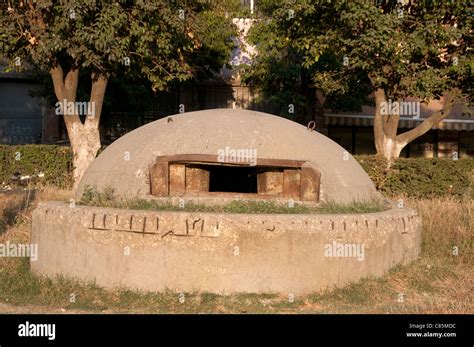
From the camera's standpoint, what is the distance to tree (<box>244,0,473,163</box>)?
14531 mm

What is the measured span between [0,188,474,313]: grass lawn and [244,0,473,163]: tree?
6.88m

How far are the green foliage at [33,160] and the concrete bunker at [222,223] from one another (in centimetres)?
880

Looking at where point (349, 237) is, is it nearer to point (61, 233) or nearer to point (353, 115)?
point (61, 233)

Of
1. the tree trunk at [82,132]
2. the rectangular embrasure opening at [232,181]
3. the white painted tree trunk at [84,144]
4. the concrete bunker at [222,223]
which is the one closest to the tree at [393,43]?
the tree trunk at [82,132]

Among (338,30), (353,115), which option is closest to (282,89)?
(353,115)

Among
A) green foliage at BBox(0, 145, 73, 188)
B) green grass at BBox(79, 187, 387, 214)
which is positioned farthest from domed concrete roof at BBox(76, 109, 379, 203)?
green foliage at BBox(0, 145, 73, 188)

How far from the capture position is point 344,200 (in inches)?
322

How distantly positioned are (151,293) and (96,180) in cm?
191

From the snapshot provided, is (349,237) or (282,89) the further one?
(282,89)

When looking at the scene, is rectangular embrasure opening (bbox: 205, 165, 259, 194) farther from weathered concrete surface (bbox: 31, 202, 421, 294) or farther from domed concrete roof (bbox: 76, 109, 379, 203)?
weathered concrete surface (bbox: 31, 202, 421, 294)

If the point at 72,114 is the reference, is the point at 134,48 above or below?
above

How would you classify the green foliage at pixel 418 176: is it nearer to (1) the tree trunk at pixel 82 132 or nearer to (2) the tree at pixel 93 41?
(2) the tree at pixel 93 41

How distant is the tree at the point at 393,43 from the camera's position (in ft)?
47.7

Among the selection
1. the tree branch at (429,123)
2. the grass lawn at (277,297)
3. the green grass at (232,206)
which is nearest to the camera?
the grass lawn at (277,297)
